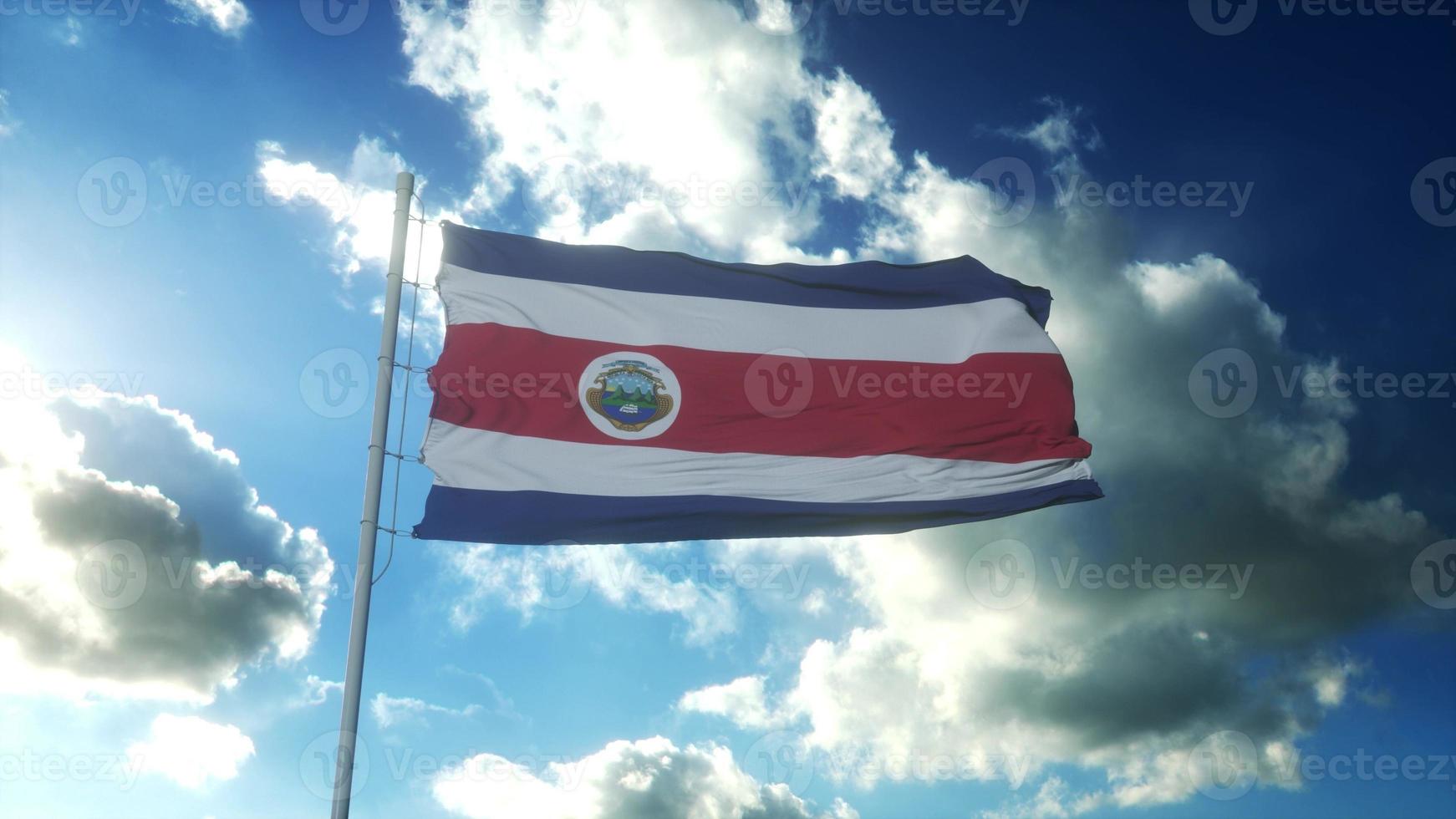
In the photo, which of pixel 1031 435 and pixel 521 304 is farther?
pixel 1031 435

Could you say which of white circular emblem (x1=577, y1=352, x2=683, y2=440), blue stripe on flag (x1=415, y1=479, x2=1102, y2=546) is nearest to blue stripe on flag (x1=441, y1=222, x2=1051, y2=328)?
white circular emblem (x1=577, y1=352, x2=683, y2=440)

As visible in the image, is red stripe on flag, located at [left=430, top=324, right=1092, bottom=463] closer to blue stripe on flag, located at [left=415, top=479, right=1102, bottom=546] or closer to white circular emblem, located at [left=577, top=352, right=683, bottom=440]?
white circular emblem, located at [left=577, top=352, right=683, bottom=440]

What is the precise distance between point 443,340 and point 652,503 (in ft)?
10.6

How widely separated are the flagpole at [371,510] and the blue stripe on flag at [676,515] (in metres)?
0.85

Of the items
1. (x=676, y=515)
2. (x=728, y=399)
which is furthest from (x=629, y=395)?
(x=676, y=515)

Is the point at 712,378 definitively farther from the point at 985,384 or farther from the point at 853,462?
the point at 985,384

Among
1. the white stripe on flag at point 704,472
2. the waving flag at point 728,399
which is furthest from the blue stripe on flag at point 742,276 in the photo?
the white stripe on flag at point 704,472

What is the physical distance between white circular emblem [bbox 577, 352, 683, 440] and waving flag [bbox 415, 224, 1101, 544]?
0.02 metres

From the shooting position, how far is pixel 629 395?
15.0 m

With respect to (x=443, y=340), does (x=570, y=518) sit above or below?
below

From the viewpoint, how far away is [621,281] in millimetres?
15812

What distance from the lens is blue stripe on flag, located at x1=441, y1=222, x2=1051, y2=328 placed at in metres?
15.0

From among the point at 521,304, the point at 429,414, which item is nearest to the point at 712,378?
the point at 521,304

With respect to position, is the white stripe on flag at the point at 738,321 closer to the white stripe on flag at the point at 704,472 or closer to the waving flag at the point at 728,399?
the waving flag at the point at 728,399
